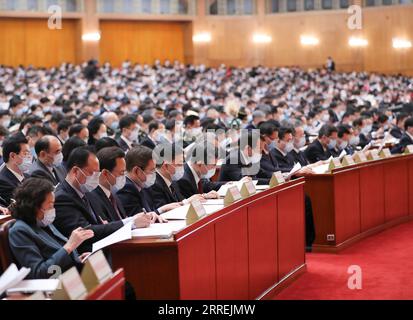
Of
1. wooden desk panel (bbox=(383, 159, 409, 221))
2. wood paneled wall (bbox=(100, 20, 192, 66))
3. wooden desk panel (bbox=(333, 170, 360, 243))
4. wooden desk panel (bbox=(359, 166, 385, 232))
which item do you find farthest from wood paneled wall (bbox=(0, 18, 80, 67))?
wooden desk panel (bbox=(333, 170, 360, 243))

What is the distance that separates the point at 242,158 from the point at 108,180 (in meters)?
3.09

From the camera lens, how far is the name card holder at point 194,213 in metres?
4.85

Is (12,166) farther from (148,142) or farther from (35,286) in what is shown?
(148,142)

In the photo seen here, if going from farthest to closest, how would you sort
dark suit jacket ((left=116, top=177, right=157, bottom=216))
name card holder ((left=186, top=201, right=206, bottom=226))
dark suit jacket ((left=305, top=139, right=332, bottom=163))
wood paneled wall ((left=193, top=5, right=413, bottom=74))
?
wood paneled wall ((left=193, top=5, right=413, bottom=74)) → dark suit jacket ((left=305, top=139, right=332, bottom=163)) → dark suit jacket ((left=116, top=177, right=157, bottom=216)) → name card holder ((left=186, top=201, right=206, bottom=226))

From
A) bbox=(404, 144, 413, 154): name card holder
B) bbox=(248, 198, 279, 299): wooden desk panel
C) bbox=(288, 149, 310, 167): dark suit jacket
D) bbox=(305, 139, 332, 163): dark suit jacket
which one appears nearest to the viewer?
bbox=(248, 198, 279, 299): wooden desk panel

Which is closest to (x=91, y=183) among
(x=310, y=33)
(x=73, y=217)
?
(x=73, y=217)

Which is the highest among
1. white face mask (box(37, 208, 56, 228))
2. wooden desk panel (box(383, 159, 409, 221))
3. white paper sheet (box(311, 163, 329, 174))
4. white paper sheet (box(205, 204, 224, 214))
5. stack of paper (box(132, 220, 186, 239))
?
white face mask (box(37, 208, 56, 228))

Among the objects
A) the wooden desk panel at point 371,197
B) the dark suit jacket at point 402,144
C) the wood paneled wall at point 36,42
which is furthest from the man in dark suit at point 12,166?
the wood paneled wall at point 36,42

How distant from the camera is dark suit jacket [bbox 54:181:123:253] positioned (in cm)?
496

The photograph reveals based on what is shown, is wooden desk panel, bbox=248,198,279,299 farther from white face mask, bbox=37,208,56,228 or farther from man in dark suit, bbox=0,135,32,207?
man in dark suit, bbox=0,135,32,207

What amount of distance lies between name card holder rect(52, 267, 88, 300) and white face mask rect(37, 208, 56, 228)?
1241mm
